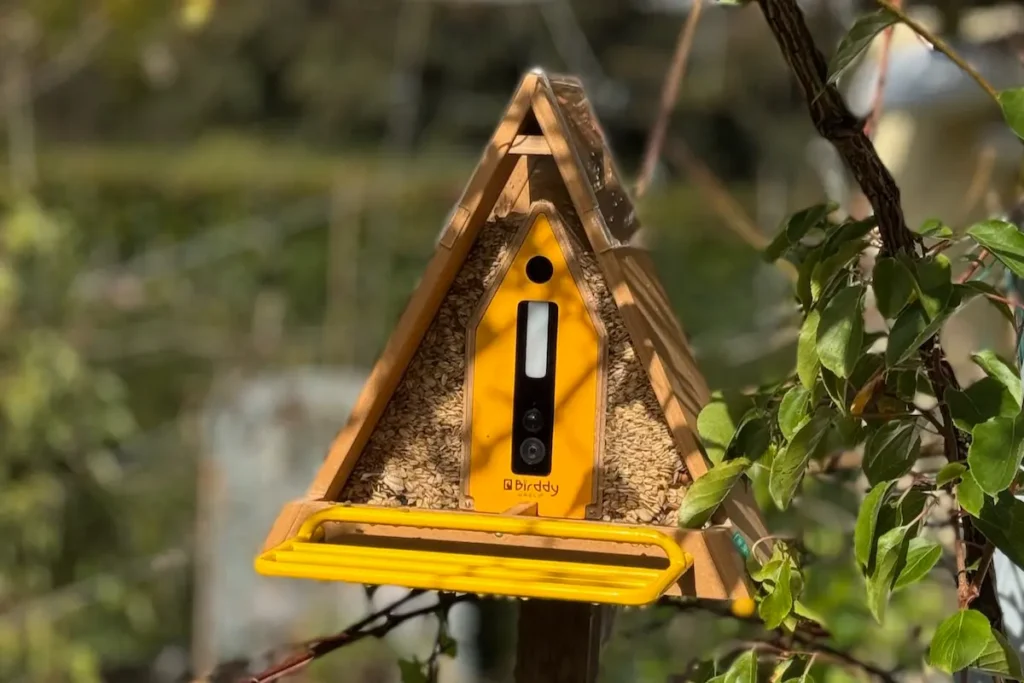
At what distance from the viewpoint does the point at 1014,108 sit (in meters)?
0.72

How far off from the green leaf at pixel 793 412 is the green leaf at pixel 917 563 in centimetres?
12

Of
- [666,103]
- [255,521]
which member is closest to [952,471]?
[666,103]

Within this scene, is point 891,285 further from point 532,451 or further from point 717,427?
point 532,451

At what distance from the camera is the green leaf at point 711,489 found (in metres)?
0.84

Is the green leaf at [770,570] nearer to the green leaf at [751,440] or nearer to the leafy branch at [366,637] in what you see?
the green leaf at [751,440]

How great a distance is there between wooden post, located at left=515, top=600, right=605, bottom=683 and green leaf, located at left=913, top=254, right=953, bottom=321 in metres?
0.47

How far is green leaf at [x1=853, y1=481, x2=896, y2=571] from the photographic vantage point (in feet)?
2.54

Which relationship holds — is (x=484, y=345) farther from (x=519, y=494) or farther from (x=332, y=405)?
(x=332, y=405)

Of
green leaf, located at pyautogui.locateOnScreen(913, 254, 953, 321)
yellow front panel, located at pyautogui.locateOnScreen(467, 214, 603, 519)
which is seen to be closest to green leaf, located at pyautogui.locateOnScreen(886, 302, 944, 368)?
green leaf, located at pyautogui.locateOnScreen(913, 254, 953, 321)

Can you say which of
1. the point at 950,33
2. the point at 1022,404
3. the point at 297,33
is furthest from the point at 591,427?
the point at 297,33

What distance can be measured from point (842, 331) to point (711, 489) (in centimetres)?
17

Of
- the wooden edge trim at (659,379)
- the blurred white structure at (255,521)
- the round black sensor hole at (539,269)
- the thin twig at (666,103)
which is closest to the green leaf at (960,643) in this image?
the wooden edge trim at (659,379)

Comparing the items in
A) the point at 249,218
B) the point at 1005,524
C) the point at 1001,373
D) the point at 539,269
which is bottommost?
the point at 1005,524

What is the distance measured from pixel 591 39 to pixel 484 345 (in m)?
6.52
